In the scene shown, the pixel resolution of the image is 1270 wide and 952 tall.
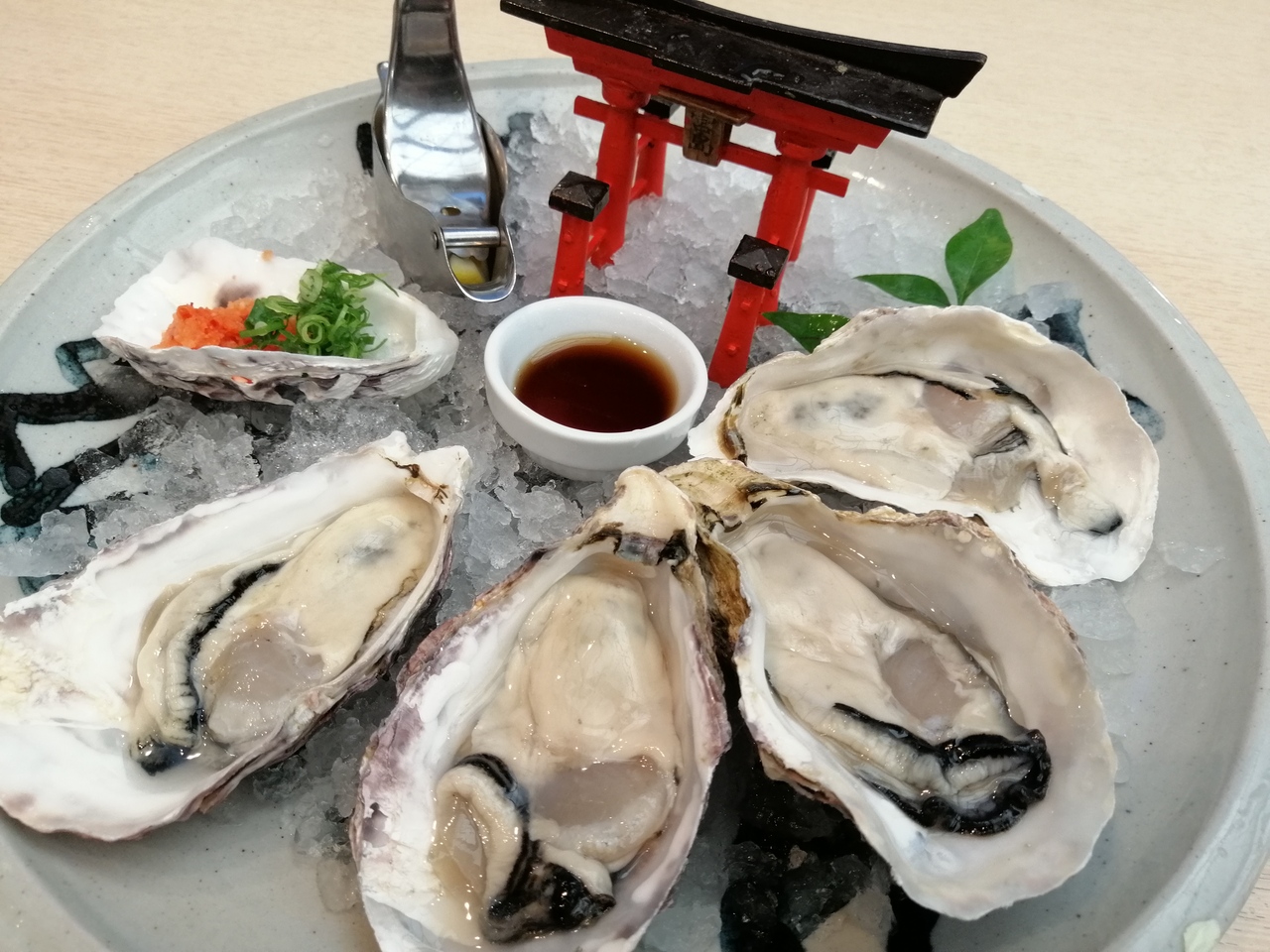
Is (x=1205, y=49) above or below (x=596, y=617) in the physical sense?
above

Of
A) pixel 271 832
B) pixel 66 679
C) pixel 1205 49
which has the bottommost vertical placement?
pixel 271 832

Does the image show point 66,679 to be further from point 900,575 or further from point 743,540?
point 900,575

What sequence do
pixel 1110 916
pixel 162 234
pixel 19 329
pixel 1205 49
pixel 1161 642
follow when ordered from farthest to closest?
pixel 1205 49 → pixel 162 234 → pixel 19 329 → pixel 1161 642 → pixel 1110 916

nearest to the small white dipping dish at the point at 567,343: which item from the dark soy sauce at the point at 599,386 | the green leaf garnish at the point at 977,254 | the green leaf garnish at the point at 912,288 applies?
the dark soy sauce at the point at 599,386

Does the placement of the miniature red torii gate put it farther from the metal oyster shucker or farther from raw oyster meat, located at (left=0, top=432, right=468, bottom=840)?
raw oyster meat, located at (left=0, top=432, right=468, bottom=840)

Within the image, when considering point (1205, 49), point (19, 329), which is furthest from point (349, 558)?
point (1205, 49)

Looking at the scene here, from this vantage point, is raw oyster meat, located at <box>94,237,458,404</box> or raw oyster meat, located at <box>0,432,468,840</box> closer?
raw oyster meat, located at <box>0,432,468,840</box>

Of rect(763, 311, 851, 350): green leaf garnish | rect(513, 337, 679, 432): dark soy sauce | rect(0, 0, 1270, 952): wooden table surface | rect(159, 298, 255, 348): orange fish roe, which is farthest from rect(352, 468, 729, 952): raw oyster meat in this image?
rect(0, 0, 1270, 952): wooden table surface
